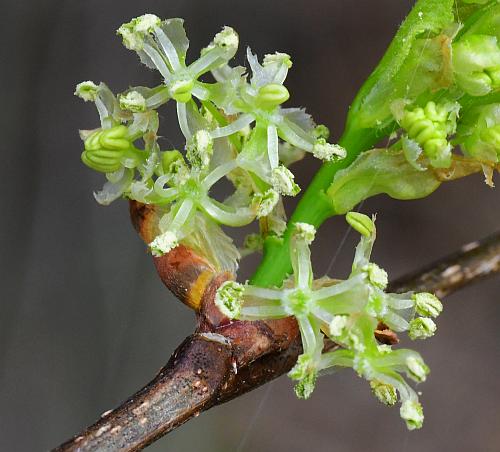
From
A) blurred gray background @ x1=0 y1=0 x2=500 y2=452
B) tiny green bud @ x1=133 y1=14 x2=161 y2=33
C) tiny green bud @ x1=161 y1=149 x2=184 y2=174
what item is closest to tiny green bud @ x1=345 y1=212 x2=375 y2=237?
tiny green bud @ x1=161 y1=149 x2=184 y2=174

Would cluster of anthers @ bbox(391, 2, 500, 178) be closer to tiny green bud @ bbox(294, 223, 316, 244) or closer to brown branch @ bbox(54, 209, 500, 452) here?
tiny green bud @ bbox(294, 223, 316, 244)

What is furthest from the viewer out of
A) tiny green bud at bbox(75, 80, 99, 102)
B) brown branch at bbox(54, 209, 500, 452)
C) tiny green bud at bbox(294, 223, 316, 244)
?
tiny green bud at bbox(75, 80, 99, 102)

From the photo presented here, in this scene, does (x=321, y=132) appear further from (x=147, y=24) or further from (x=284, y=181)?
(x=147, y=24)

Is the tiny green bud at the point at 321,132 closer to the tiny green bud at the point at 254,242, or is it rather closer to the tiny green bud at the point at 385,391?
the tiny green bud at the point at 254,242

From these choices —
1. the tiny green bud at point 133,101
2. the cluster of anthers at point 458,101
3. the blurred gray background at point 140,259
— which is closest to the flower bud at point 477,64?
the cluster of anthers at point 458,101

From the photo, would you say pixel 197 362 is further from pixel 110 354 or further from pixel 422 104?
pixel 110 354
